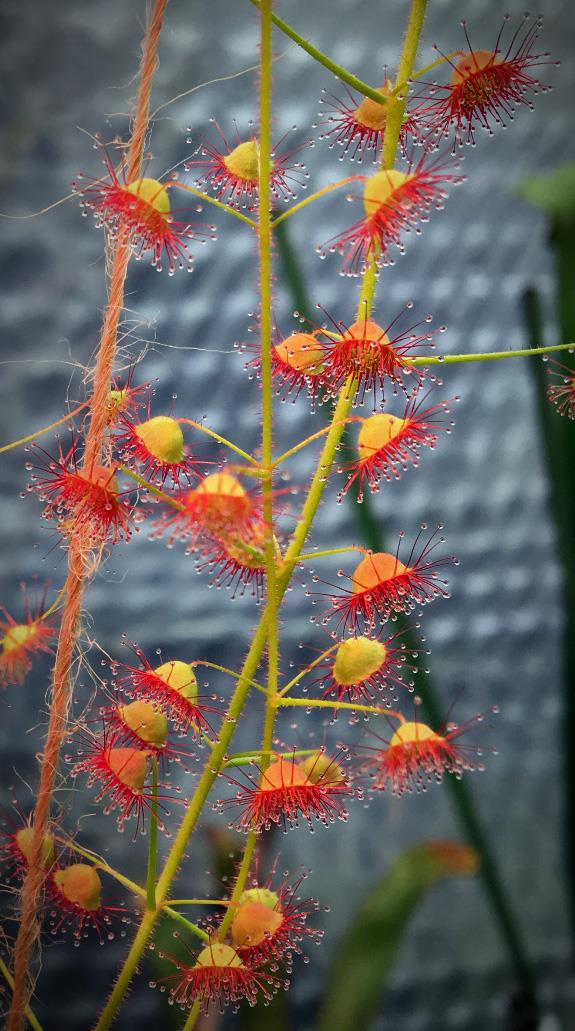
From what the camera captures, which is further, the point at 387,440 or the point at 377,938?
the point at 377,938

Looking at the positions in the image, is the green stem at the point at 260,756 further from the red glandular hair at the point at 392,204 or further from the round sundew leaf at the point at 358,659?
the red glandular hair at the point at 392,204

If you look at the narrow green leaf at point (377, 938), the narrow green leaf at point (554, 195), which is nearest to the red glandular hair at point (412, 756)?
the narrow green leaf at point (377, 938)

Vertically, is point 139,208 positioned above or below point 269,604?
above

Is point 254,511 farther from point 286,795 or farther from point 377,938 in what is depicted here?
point 377,938

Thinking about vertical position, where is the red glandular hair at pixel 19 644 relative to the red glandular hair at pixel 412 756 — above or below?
above

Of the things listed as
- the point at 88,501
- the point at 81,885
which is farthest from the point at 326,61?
the point at 81,885

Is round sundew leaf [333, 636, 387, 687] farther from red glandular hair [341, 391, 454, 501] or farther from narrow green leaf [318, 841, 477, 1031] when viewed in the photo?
narrow green leaf [318, 841, 477, 1031]
